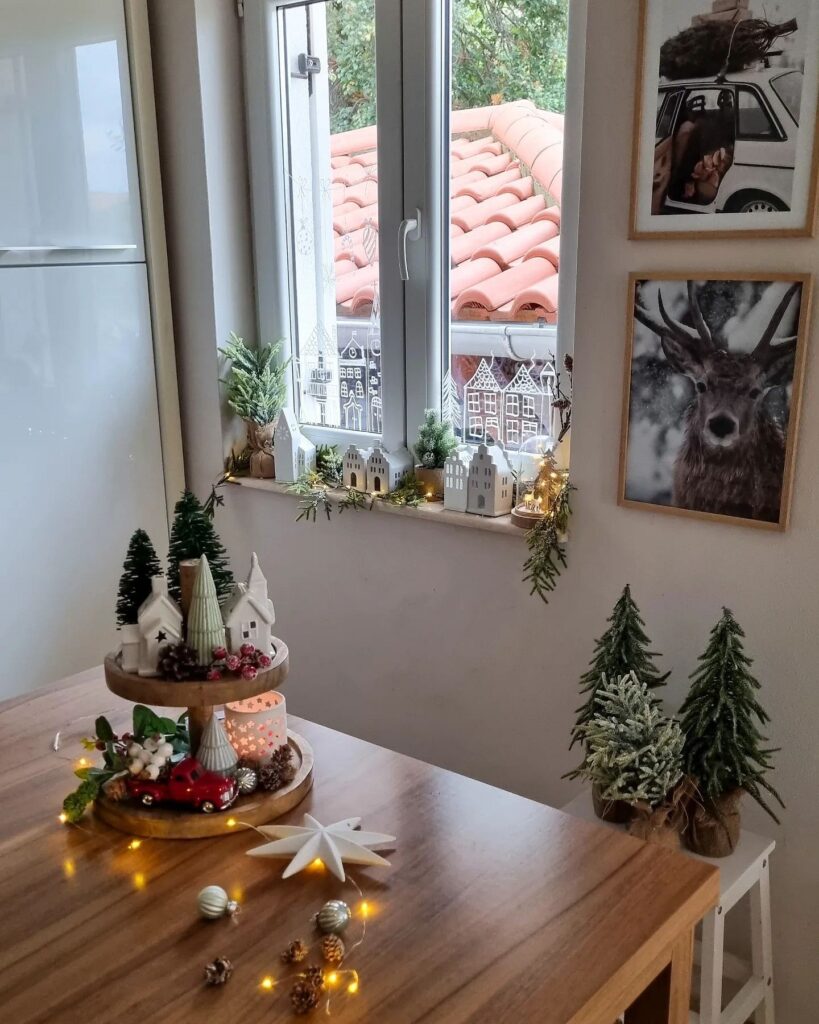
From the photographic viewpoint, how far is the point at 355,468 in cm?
242

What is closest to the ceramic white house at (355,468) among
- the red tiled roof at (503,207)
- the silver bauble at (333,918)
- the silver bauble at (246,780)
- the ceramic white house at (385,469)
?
the ceramic white house at (385,469)

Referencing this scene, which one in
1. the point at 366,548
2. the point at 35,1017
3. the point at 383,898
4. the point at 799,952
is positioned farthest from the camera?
the point at 366,548

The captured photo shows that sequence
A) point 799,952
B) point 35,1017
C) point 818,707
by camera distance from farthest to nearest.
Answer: point 799,952 < point 818,707 < point 35,1017

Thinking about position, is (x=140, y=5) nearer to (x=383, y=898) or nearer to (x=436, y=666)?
(x=436, y=666)

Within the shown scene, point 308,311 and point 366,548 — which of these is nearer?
point 366,548

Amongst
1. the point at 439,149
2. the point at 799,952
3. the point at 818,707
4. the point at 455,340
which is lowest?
the point at 799,952

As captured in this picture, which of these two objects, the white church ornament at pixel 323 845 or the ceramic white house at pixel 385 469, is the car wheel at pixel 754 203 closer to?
the ceramic white house at pixel 385 469

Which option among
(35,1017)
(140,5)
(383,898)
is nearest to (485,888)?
(383,898)

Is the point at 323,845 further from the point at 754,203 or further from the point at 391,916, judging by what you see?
the point at 754,203

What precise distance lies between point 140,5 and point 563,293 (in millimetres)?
1380

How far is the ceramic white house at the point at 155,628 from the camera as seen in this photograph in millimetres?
1277

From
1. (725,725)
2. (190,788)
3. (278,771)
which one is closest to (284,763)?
Answer: (278,771)

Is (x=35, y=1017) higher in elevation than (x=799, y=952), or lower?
higher

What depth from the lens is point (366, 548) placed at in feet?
7.93
